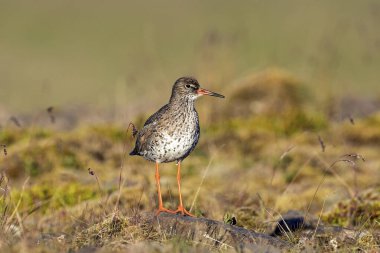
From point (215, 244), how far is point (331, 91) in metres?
10.5

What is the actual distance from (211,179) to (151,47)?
4794mm

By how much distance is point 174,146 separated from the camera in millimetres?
9164

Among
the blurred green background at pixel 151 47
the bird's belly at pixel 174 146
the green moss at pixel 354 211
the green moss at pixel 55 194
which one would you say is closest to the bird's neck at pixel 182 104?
the bird's belly at pixel 174 146

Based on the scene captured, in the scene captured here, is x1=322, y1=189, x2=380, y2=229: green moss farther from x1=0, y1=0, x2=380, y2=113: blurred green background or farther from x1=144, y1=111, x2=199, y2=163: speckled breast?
x1=0, y1=0, x2=380, y2=113: blurred green background

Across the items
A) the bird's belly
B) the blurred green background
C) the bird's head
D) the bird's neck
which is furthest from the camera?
the blurred green background

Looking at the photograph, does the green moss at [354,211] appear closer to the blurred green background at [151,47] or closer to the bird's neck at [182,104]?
the bird's neck at [182,104]

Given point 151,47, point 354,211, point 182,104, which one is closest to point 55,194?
point 182,104

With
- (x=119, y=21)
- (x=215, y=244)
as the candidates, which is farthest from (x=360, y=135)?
(x=119, y=21)

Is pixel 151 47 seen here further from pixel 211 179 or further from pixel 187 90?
pixel 187 90

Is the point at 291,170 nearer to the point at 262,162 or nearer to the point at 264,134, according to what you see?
the point at 262,162

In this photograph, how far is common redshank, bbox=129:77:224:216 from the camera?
9.17 m

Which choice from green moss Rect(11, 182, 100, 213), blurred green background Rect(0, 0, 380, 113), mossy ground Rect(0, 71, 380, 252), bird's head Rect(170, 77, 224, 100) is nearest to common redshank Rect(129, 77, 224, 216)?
bird's head Rect(170, 77, 224, 100)

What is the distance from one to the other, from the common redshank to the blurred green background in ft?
20.3

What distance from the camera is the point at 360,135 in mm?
15508
